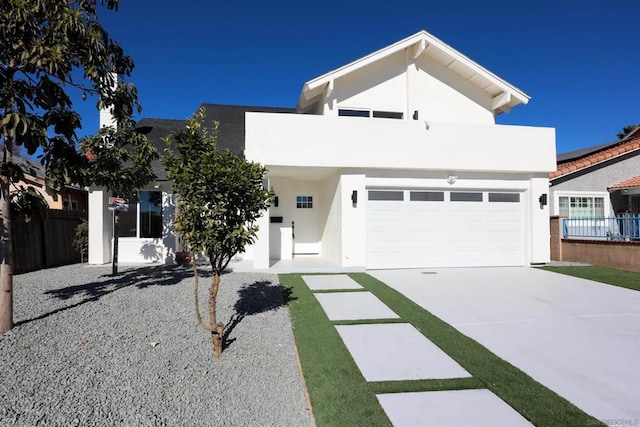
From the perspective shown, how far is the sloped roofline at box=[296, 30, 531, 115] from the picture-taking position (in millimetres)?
11148

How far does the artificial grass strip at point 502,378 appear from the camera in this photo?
307cm

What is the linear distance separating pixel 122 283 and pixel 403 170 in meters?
8.72

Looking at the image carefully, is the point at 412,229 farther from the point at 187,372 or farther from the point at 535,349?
the point at 187,372

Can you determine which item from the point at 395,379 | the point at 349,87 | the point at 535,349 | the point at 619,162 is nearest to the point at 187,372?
the point at 395,379

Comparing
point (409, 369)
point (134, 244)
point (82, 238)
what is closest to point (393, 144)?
point (409, 369)

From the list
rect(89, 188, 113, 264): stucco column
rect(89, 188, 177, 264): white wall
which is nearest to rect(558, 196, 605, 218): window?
rect(89, 188, 177, 264): white wall

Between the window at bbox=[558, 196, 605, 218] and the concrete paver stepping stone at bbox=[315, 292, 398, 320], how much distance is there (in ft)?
38.9

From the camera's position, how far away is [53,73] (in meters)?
4.78

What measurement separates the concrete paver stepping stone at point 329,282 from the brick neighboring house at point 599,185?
10.8m

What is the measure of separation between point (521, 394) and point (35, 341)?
6.29 metres

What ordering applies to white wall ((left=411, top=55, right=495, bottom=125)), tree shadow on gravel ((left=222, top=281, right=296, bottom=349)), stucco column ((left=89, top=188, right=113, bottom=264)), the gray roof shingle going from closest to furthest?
tree shadow on gravel ((left=222, top=281, right=296, bottom=349)) → stucco column ((left=89, top=188, right=113, bottom=264)) → white wall ((left=411, top=55, right=495, bottom=125)) → the gray roof shingle

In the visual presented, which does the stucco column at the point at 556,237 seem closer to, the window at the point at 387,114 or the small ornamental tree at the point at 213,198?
the window at the point at 387,114

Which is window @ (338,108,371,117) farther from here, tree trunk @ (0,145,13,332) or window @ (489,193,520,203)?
tree trunk @ (0,145,13,332)

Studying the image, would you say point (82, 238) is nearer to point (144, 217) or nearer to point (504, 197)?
point (144, 217)
